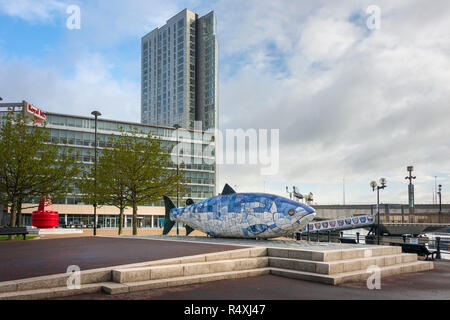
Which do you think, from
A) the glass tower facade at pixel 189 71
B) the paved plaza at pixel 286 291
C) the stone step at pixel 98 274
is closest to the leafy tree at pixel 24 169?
the stone step at pixel 98 274

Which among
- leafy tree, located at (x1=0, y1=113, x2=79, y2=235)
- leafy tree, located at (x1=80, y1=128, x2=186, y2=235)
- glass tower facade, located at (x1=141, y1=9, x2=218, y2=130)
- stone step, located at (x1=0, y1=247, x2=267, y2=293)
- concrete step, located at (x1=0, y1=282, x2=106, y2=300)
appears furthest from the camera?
glass tower facade, located at (x1=141, y1=9, x2=218, y2=130)

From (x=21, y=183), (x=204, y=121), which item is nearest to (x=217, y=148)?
(x=204, y=121)

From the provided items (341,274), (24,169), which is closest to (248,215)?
(341,274)

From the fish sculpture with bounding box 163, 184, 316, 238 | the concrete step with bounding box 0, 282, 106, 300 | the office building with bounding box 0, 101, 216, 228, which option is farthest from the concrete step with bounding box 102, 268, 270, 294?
the office building with bounding box 0, 101, 216, 228

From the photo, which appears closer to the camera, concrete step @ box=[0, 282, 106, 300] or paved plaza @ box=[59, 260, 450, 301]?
concrete step @ box=[0, 282, 106, 300]

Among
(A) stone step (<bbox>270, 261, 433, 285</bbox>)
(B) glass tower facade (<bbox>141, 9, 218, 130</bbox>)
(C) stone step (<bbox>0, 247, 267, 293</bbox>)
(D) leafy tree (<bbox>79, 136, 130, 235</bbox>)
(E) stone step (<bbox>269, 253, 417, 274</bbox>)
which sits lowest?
(A) stone step (<bbox>270, 261, 433, 285</bbox>)

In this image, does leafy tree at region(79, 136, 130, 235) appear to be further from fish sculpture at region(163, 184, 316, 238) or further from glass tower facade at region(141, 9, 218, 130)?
glass tower facade at region(141, 9, 218, 130)

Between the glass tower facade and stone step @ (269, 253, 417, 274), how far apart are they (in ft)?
323

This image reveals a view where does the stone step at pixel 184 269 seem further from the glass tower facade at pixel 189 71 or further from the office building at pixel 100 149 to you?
the glass tower facade at pixel 189 71

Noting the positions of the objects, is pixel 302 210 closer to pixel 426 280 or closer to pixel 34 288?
pixel 426 280

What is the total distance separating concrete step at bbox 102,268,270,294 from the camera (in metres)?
8.77

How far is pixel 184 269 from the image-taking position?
34.1 ft

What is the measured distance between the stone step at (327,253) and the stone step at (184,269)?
57 centimetres
